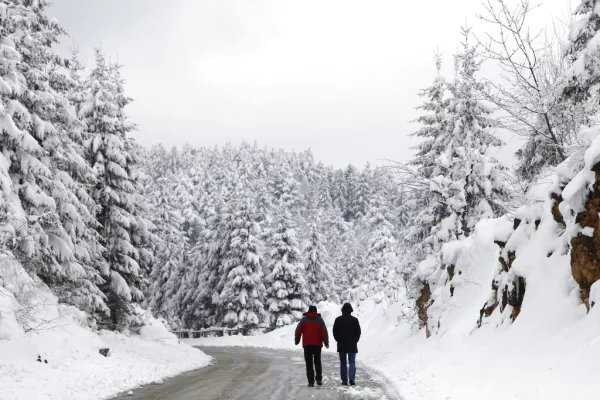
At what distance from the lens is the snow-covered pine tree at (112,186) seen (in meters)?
22.3

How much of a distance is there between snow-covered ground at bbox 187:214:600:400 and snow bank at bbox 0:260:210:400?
21.9 feet

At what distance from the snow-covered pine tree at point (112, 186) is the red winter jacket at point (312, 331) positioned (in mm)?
11912

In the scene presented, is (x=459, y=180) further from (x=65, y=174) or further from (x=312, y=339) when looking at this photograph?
(x=65, y=174)

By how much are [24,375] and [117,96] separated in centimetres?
1501

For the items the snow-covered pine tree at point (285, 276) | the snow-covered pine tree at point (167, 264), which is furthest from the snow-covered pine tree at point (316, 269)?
the snow-covered pine tree at point (167, 264)

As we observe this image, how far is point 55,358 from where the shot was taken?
44.9ft

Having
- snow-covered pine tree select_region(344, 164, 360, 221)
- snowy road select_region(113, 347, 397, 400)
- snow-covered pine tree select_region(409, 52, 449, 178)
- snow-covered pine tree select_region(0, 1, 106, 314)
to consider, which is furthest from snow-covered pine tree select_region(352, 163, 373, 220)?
snowy road select_region(113, 347, 397, 400)

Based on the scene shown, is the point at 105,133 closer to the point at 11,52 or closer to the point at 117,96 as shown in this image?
the point at 117,96

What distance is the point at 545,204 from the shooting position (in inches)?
506

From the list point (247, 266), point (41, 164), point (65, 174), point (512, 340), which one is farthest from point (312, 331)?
point (247, 266)

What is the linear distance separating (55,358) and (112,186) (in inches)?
416

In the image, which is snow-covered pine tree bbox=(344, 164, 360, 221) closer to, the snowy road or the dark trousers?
the snowy road

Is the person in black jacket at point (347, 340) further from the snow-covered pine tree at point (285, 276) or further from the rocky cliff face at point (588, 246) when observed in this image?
the snow-covered pine tree at point (285, 276)

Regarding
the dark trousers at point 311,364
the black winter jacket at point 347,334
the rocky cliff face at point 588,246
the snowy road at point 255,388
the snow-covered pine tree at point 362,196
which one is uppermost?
the snow-covered pine tree at point 362,196
